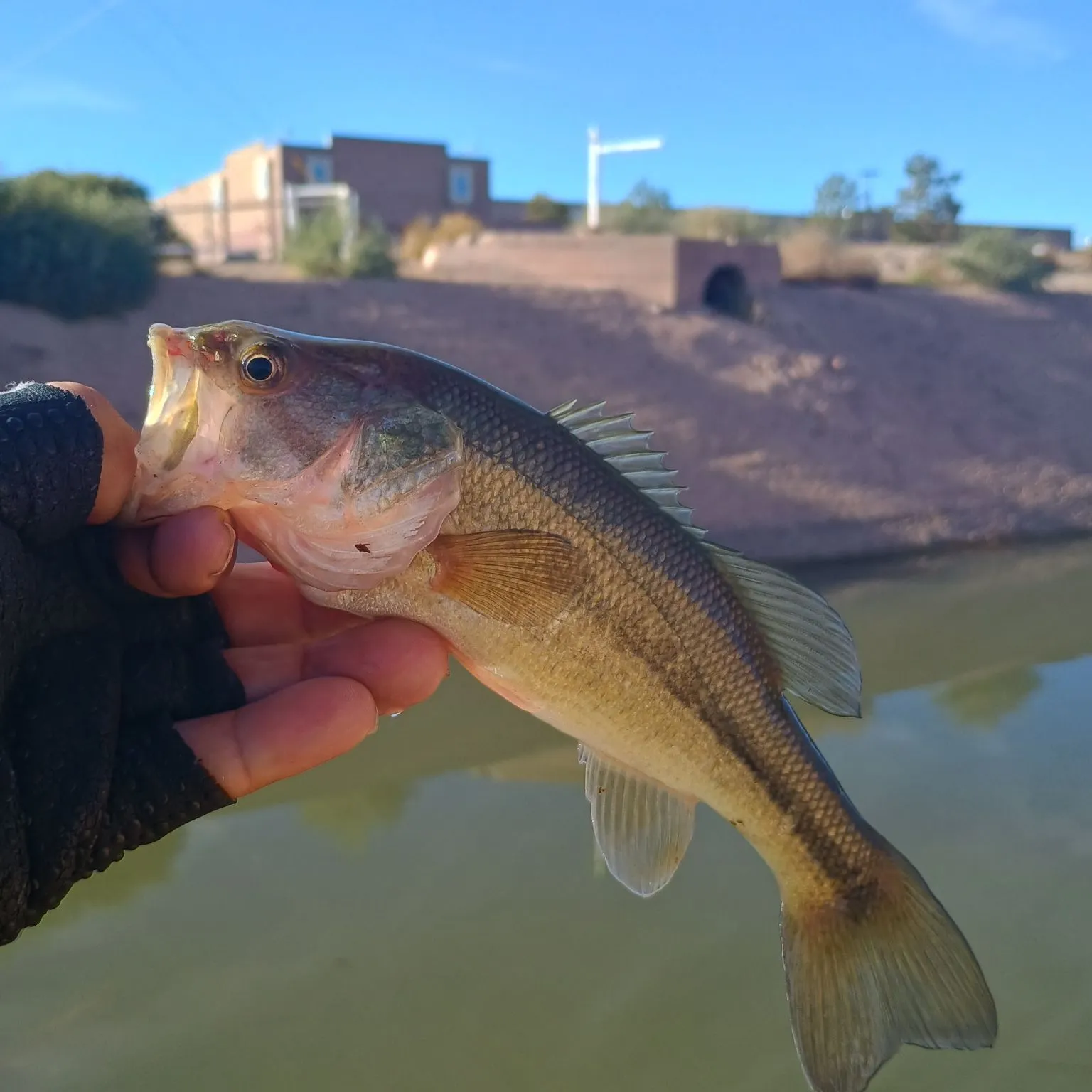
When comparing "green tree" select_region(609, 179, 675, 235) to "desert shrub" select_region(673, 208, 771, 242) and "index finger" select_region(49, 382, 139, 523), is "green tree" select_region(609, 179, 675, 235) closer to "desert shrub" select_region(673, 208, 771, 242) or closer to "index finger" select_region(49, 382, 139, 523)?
"desert shrub" select_region(673, 208, 771, 242)

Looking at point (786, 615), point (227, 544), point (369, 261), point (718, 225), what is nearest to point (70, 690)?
point (227, 544)

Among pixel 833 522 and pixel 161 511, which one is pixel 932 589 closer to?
pixel 833 522

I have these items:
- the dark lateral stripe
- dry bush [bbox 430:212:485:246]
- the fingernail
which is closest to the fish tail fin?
the dark lateral stripe

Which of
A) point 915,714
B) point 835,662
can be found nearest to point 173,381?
point 835,662

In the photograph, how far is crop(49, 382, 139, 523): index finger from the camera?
2.08 m

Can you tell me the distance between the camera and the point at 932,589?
9641 mm

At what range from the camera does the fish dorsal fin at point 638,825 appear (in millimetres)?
2492

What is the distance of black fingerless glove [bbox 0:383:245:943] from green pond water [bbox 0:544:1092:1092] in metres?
1.68

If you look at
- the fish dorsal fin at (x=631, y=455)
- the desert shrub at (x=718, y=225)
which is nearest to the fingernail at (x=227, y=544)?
the fish dorsal fin at (x=631, y=455)

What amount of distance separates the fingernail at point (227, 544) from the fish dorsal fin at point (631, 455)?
0.83 metres

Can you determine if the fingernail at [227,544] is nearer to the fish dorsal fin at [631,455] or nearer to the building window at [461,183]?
the fish dorsal fin at [631,455]

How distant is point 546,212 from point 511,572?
35.5 meters

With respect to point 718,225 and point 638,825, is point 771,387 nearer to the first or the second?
point 638,825

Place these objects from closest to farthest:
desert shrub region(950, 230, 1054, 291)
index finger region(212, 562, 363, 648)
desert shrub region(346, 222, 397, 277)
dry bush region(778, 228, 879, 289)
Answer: index finger region(212, 562, 363, 648) < desert shrub region(346, 222, 397, 277) < dry bush region(778, 228, 879, 289) < desert shrub region(950, 230, 1054, 291)
